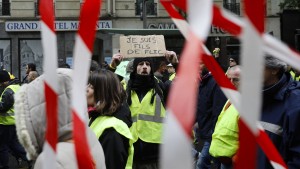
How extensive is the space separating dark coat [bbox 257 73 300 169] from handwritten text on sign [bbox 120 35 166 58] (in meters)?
2.67

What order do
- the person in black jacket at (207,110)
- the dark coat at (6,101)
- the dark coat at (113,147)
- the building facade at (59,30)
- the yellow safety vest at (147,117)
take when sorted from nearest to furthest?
the dark coat at (113,147) → the yellow safety vest at (147,117) → the person in black jacket at (207,110) → the dark coat at (6,101) → the building facade at (59,30)

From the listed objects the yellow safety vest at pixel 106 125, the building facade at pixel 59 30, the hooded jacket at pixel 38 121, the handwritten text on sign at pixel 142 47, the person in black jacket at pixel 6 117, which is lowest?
the person in black jacket at pixel 6 117

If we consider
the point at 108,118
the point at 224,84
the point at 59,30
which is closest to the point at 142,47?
the point at 108,118

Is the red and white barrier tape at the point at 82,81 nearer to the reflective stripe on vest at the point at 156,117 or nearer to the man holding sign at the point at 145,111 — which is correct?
the man holding sign at the point at 145,111

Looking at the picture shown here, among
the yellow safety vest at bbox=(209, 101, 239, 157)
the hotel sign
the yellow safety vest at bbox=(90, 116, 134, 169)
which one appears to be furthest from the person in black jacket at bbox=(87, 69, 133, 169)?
the hotel sign

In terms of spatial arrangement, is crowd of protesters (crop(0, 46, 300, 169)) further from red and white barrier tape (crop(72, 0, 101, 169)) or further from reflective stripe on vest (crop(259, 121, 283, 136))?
red and white barrier tape (crop(72, 0, 101, 169))

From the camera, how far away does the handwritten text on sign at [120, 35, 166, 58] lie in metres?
5.70

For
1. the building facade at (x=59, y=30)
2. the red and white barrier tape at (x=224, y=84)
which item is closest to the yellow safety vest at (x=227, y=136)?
the red and white barrier tape at (x=224, y=84)

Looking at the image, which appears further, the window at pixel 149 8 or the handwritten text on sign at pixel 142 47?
the window at pixel 149 8

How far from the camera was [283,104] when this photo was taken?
9.74 feet

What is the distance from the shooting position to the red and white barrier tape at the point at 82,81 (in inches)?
54.9

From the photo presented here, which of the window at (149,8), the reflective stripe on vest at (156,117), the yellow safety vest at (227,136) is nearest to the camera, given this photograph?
the yellow safety vest at (227,136)

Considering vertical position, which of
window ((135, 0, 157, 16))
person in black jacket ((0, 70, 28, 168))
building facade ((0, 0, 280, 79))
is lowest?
person in black jacket ((0, 70, 28, 168))

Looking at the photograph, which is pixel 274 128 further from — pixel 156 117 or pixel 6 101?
pixel 6 101
